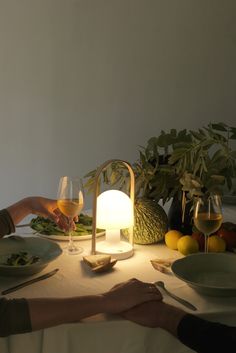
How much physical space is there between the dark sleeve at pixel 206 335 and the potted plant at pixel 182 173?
1.53 ft

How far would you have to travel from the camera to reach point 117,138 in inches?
115

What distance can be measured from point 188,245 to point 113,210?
9.9 inches

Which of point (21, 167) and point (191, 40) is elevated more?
point (191, 40)

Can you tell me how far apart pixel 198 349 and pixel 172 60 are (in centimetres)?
223

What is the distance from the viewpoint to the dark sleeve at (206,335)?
0.83m

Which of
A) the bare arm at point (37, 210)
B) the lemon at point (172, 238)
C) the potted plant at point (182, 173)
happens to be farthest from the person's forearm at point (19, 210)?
the lemon at point (172, 238)

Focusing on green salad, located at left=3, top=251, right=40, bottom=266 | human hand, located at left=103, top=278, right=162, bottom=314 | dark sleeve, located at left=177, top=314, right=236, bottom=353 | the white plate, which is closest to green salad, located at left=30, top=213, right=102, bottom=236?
the white plate

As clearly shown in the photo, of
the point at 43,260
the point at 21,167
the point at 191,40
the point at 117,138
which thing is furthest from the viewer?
the point at 21,167

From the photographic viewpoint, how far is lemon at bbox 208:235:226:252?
124cm

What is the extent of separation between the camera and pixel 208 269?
1104mm

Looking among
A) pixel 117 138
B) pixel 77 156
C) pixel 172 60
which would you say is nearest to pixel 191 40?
pixel 172 60

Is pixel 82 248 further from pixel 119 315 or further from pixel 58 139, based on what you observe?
pixel 58 139

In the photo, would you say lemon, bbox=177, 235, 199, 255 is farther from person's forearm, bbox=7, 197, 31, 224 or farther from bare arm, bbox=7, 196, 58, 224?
person's forearm, bbox=7, 197, 31, 224

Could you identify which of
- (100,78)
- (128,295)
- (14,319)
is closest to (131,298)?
(128,295)
